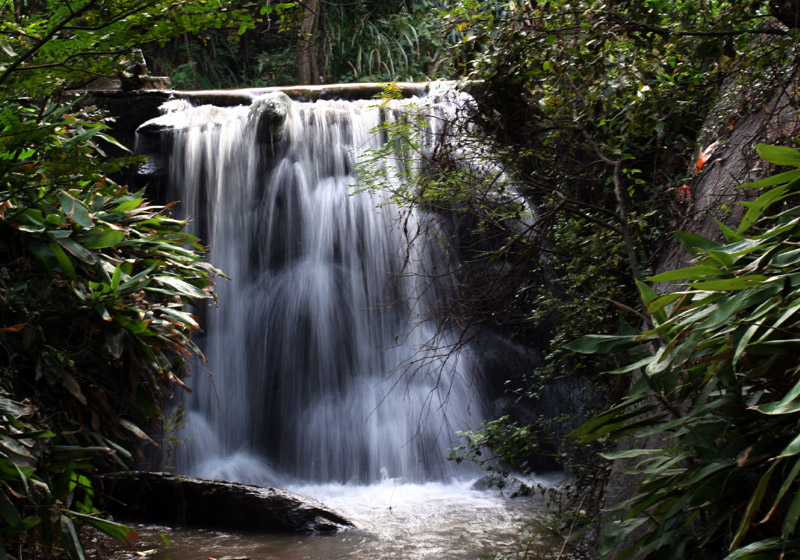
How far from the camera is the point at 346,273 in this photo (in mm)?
8398

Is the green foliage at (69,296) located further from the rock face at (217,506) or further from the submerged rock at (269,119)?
the submerged rock at (269,119)

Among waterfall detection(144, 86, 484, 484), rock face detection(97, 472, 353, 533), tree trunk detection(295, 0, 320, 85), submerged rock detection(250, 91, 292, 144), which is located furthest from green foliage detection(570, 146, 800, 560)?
tree trunk detection(295, 0, 320, 85)

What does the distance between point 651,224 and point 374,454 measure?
3.80m

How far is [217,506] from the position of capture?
533 centimetres

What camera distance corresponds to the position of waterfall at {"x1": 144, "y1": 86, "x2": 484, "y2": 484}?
733cm

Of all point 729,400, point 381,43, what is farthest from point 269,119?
point 729,400

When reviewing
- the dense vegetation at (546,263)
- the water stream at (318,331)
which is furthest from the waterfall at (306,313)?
the dense vegetation at (546,263)

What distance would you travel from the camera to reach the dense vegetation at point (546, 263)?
2180 mm

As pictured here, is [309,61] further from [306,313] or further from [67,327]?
[67,327]

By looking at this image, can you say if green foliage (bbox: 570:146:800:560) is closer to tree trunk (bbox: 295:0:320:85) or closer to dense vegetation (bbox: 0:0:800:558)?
dense vegetation (bbox: 0:0:800:558)

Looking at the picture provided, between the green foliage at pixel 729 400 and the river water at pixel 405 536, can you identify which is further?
the river water at pixel 405 536

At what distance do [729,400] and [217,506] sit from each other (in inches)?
163

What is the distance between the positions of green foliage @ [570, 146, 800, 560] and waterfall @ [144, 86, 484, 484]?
14.1 ft

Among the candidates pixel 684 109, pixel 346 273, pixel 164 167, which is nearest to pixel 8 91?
pixel 684 109
